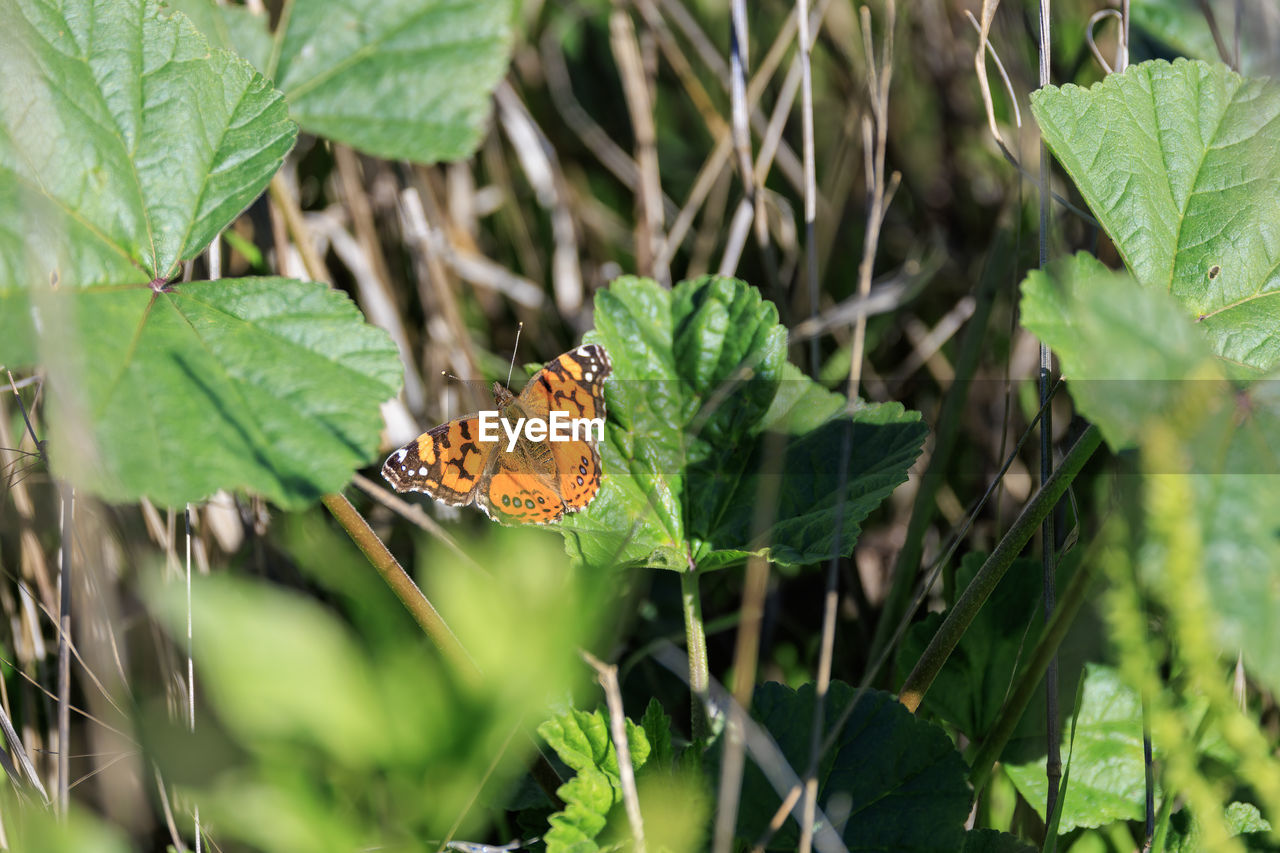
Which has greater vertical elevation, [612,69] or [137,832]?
[612,69]

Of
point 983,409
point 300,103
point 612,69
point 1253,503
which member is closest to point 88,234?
point 300,103

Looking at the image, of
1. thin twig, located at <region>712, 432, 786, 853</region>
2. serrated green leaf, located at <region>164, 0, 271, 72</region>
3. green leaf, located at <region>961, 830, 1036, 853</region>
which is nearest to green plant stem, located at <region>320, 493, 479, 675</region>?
thin twig, located at <region>712, 432, 786, 853</region>

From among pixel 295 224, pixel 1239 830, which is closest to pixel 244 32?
pixel 295 224

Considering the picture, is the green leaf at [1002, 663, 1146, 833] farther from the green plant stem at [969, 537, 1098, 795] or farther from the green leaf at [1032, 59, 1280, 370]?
A: the green leaf at [1032, 59, 1280, 370]

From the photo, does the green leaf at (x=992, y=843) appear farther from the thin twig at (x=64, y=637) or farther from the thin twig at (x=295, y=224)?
the thin twig at (x=295, y=224)

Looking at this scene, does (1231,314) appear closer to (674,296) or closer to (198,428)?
(674,296)
